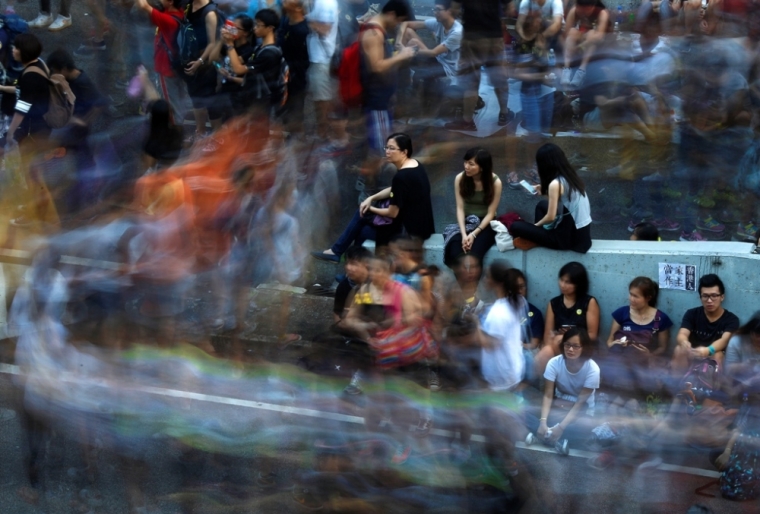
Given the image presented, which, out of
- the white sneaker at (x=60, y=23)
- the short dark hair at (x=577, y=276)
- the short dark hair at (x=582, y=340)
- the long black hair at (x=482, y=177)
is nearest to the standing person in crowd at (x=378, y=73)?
the long black hair at (x=482, y=177)

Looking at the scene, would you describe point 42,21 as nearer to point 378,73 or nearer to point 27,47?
point 27,47

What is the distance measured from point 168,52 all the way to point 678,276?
4.48 metres

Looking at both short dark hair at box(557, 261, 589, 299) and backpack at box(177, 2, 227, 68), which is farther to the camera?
backpack at box(177, 2, 227, 68)

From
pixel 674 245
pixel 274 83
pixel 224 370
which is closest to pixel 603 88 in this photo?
pixel 674 245

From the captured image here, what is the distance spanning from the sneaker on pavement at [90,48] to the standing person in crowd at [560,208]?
5.04 meters

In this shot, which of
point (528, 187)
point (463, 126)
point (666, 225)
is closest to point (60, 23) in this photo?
point (463, 126)

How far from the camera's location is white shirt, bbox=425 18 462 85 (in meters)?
8.08

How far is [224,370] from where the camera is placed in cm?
598

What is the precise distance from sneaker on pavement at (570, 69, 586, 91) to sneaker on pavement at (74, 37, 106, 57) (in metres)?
4.54

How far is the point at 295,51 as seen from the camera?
809cm

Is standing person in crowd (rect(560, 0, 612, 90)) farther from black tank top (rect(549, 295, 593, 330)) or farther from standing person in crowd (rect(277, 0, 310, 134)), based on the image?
black tank top (rect(549, 295, 593, 330))

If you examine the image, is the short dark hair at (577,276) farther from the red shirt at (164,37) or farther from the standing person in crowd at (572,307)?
the red shirt at (164,37)

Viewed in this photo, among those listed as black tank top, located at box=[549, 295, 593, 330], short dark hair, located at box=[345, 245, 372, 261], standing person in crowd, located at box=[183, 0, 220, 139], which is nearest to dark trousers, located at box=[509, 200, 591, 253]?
black tank top, located at box=[549, 295, 593, 330]

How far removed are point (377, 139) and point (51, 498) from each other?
354 centimetres
